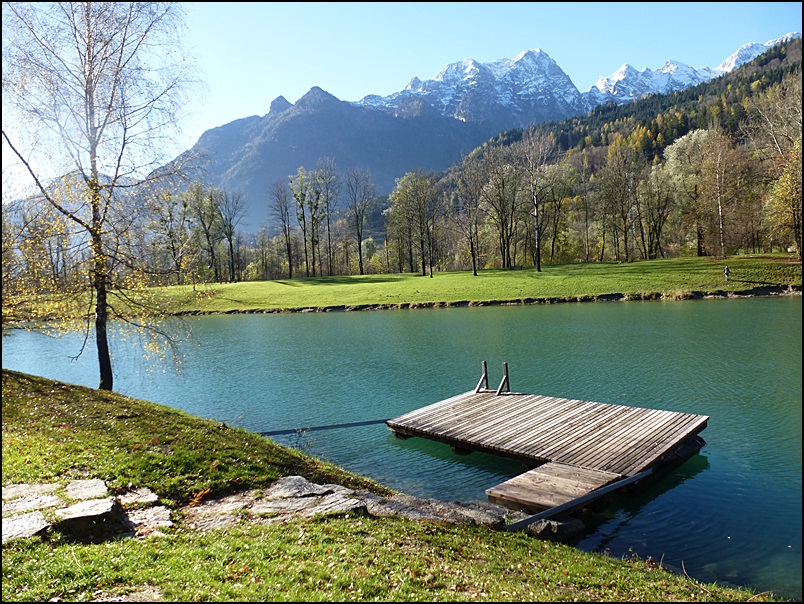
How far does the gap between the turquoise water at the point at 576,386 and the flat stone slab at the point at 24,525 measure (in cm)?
698

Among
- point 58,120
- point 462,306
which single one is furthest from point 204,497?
point 462,306

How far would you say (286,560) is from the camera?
6523 mm

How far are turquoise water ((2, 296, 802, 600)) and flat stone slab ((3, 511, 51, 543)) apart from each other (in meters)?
6.98

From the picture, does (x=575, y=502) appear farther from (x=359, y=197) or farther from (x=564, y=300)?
(x=359, y=197)

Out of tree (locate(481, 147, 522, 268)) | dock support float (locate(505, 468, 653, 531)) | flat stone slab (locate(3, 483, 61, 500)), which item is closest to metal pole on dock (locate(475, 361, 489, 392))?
dock support float (locate(505, 468, 653, 531))

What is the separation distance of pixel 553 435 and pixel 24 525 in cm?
1121

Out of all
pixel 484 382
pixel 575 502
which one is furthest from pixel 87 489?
pixel 484 382

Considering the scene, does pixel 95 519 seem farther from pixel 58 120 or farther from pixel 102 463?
pixel 58 120

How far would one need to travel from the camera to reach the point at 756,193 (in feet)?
165

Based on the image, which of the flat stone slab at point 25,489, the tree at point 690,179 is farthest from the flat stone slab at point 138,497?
the tree at point 690,179

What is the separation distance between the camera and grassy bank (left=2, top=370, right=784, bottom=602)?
5.81 m

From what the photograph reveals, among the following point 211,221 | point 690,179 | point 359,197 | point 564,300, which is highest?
point 359,197

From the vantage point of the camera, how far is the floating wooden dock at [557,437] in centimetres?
1043

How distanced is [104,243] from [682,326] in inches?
1085
